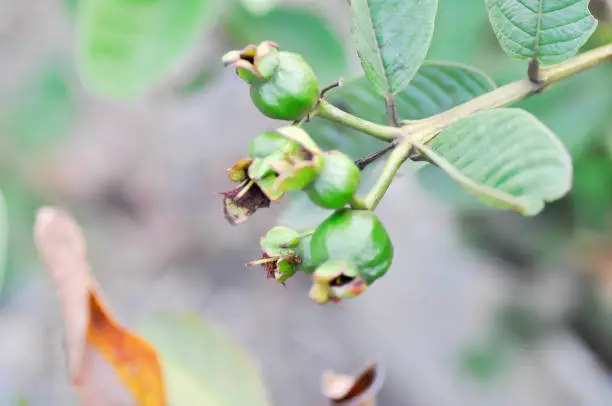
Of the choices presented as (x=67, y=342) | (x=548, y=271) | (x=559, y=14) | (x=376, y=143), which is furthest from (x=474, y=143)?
(x=548, y=271)

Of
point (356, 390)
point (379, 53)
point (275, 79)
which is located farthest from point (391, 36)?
point (356, 390)

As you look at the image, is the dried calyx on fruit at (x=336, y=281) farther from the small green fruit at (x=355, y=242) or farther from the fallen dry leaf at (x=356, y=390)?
the fallen dry leaf at (x=356, y=390)

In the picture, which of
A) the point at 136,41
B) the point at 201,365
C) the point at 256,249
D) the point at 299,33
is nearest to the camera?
the point at 201,365

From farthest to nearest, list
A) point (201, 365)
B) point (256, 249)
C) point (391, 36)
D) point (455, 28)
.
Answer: point (256, 249)
point (455, 28)
point (201, 365)
point (391, 36)

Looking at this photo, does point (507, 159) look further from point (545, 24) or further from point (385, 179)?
point (545, 24)

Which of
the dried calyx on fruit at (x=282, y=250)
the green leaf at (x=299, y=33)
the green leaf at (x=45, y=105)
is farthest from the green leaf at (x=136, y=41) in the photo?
the green leaf at (x=45, y=105)

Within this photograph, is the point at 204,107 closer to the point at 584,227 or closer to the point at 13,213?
the point at 13,213

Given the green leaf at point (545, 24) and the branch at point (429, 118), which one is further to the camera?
the green leaf at point (545, 24)
